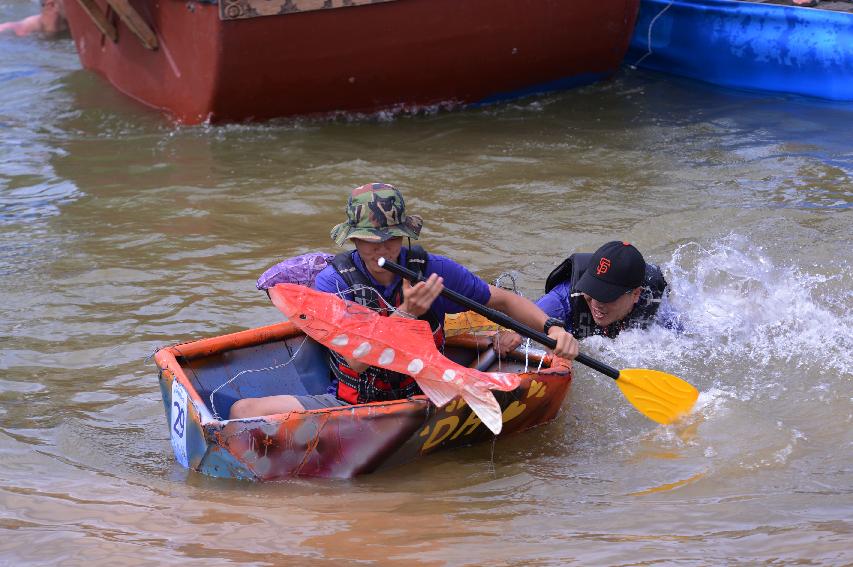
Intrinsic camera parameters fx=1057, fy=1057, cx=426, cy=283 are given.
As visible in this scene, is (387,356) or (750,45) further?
(750,45)

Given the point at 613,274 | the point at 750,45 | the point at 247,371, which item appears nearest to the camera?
the point at 613,274

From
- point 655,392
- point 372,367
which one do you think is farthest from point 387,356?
point 655,392

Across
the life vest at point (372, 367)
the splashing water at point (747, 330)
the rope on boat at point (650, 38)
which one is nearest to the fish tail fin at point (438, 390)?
the life vest at point (372, 367)

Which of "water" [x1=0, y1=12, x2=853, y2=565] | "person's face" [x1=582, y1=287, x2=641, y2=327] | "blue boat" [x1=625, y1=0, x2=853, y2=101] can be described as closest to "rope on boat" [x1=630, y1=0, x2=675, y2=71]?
"blue boat" [x1=625, y1=0, x2=853, y2=101]

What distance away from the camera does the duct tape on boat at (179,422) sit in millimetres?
4586

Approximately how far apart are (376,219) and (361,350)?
56 cm

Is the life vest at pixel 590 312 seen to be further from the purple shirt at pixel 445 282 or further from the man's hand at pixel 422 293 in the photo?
the man's hand at pixel 422 293

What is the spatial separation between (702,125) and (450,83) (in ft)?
8.22

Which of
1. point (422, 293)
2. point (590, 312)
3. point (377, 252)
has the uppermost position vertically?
point (377, 252)

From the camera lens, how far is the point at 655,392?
4980 millimetres

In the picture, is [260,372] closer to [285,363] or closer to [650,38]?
[285,363]

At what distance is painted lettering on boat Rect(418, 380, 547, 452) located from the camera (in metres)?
4.61

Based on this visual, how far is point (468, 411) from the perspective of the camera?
467 cm

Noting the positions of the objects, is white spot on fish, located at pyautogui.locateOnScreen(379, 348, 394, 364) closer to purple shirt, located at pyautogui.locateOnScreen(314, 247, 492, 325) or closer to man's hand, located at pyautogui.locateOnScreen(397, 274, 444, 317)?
man's hand, located at pyautogui.locateOnScreen(397, 274, 444, 317)
